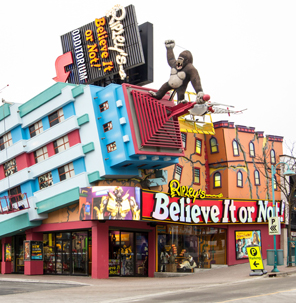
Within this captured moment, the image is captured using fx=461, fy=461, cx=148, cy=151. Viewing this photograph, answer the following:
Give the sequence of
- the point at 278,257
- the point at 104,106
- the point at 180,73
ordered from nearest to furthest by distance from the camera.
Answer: the point at 278,257
the point at 180,73
the point at 104,106

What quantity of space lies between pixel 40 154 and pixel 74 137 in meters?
4.73

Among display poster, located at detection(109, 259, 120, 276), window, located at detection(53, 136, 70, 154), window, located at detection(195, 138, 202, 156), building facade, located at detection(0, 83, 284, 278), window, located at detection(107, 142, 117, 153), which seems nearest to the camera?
building facade, located at detection(0, 83, 284, 278)

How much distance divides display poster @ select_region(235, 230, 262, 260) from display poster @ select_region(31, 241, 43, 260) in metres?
15.9

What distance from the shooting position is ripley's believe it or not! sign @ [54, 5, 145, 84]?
35531mm

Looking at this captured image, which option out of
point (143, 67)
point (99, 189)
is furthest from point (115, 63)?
point (99, 189)

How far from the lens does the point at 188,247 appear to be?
3612 centimetres

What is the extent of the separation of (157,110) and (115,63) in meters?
7.03

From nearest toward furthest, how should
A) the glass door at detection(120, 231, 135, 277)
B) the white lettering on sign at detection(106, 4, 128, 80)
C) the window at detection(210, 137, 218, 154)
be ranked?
the glass door at detection(120, 231, 135, 277)
the white lettering on sign at detection(106, 4, 128, 80)
the window at detection(210, 137, 218, 154)

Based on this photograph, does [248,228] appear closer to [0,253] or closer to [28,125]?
[28,125]

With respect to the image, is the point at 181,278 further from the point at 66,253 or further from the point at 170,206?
the point at 66,253

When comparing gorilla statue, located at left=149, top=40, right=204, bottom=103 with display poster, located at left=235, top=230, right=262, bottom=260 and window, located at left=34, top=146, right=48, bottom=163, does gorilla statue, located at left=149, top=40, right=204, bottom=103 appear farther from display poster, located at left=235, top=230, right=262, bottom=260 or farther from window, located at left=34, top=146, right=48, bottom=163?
display poster, located at left=235, top=230, right=262, bottom=260

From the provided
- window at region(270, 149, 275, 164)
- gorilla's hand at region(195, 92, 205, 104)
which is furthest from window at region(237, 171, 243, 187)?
gorilla's hand at region(195, 92, 205, 104)

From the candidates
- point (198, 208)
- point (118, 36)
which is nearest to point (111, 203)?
point (198, 208)

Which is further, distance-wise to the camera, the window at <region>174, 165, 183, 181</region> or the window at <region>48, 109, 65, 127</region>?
the window at <region>174, 165, 183, 181</region>
